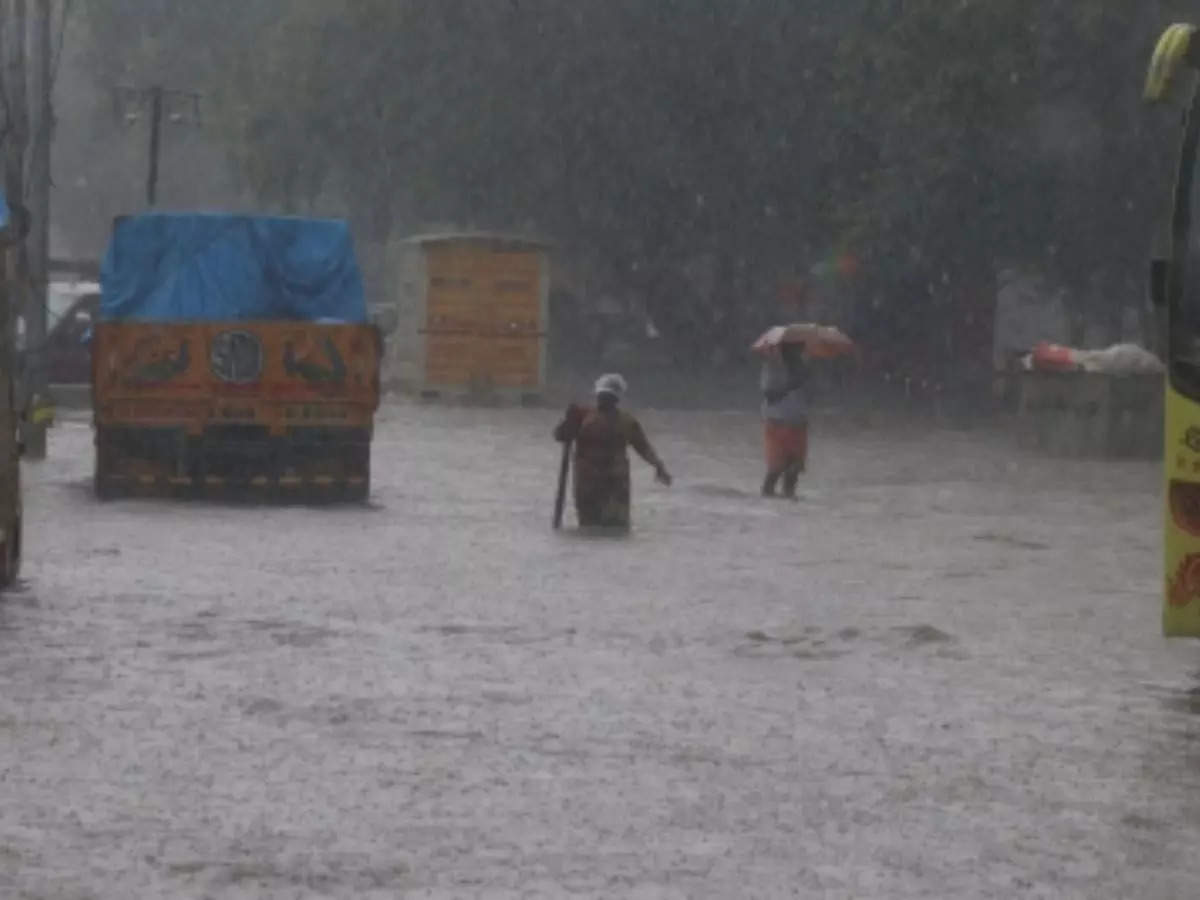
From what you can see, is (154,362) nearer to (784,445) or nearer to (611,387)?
(611,387)

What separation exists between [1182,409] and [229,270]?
16774 millimetres

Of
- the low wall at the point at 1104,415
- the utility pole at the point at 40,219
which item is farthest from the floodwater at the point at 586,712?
the low wall at the point at 1104,415

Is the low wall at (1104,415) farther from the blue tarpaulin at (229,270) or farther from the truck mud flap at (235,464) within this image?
the truck mud flap at (235,464)

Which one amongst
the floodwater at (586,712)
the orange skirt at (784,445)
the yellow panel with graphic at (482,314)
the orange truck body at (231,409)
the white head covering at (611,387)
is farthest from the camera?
the yellow panel with graphic at (482,314)

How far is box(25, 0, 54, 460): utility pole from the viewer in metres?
36.7

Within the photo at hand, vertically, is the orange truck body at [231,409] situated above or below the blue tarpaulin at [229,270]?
below

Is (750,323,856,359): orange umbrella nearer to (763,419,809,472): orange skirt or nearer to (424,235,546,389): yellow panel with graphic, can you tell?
(763,419,809,472): orange skirt

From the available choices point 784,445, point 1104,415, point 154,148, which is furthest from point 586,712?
point 154,148

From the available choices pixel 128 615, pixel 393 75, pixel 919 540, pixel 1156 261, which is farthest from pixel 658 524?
pixel 393 75

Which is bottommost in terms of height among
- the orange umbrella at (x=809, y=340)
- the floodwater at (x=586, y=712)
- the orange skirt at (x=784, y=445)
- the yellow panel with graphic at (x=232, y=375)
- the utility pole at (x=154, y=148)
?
the floodwater at (x=586, y=712)

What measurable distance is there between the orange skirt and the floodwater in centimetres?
293

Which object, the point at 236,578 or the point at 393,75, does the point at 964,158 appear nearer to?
the point at 393,75

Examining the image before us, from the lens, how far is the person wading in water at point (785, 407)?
28125mm

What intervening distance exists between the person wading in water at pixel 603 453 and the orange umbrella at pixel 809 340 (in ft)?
15.0
